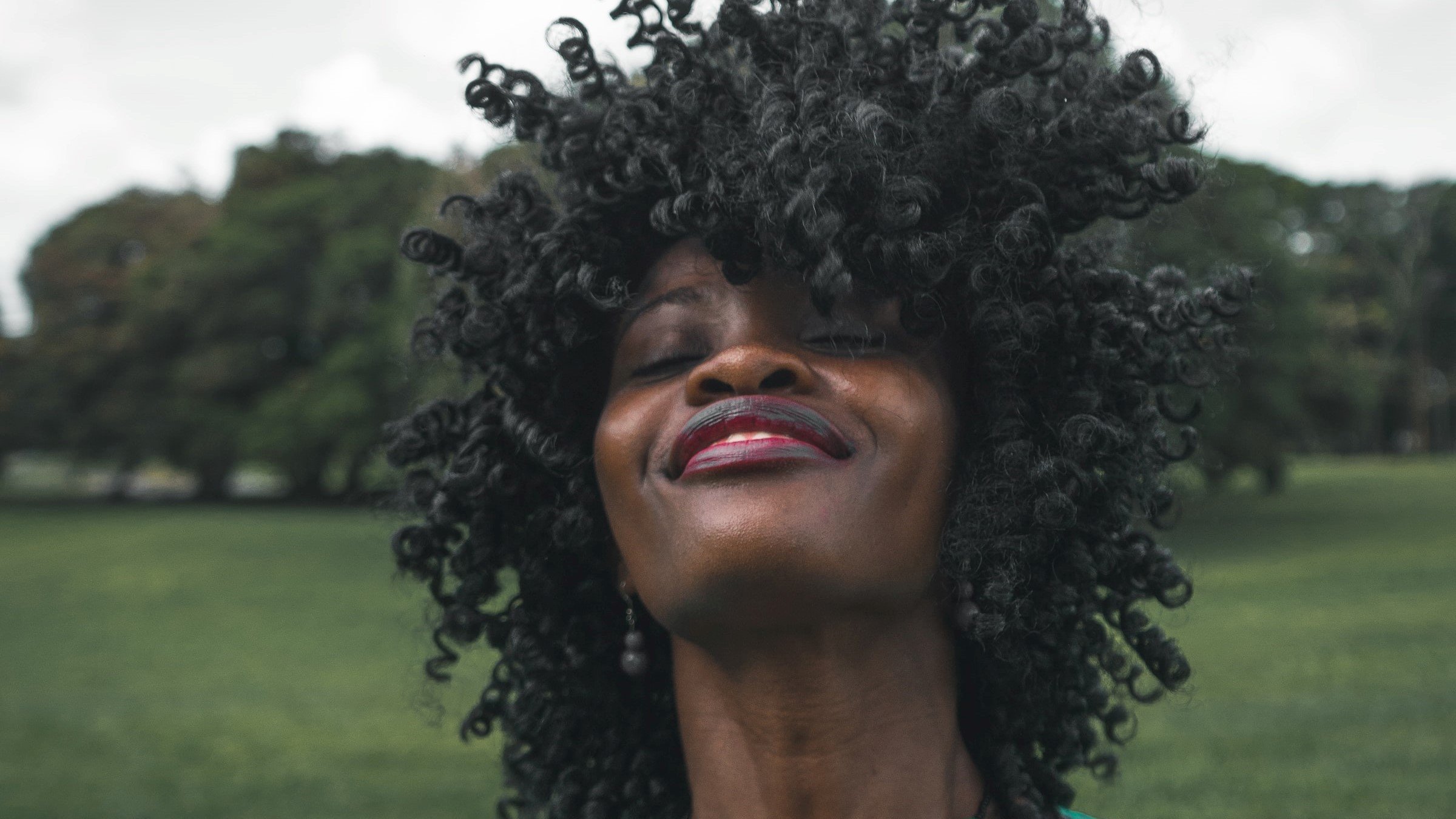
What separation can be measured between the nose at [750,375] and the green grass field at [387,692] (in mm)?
1159

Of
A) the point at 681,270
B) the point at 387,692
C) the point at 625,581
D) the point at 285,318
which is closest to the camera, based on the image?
the point at 681,270

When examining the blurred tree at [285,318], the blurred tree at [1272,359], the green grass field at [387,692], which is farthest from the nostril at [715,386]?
the blurred tree at [285,318]

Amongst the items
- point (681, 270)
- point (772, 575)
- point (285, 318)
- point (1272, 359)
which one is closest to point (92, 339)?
point (285, 318)

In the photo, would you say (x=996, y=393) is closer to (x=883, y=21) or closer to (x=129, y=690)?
(x=883, y=21)

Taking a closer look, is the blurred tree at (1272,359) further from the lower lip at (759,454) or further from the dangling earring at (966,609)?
the lower lip at (759,454)

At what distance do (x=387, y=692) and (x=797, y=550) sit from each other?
10.9 m

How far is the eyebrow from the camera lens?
237 cm

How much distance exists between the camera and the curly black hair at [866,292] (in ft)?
7.59

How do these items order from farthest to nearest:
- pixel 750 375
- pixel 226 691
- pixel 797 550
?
1. pixel 226 691
2. pixel 750 375
3. pixel 797 550

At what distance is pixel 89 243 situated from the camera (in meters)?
43.3

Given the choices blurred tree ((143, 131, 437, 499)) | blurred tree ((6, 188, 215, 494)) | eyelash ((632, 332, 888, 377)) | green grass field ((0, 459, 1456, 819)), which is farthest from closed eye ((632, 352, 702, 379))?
blurred tree ((6, 188, 215, 494))

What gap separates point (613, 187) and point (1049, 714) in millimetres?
1473

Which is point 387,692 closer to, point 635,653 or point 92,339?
point 635,653

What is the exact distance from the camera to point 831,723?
2.28 m
